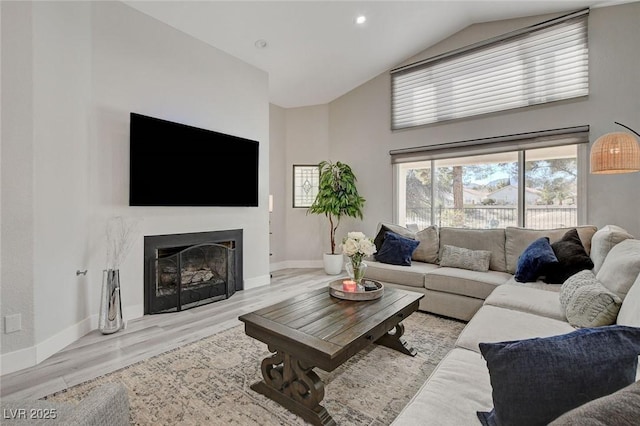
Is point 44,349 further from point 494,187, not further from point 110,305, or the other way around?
point 494,187

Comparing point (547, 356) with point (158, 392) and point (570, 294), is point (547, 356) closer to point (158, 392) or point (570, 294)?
point (570, 294)

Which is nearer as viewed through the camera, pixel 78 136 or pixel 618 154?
pixel 618 154

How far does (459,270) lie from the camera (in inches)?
131

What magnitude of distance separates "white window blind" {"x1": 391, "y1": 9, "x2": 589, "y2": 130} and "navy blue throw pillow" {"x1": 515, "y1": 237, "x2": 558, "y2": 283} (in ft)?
6.71

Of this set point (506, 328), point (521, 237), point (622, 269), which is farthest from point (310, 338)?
point (521, 237)

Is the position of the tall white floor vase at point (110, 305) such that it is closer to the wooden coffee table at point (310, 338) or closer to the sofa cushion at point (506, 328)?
the wooden coffee table at point (310, 338)

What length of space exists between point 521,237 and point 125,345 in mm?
→ 4185

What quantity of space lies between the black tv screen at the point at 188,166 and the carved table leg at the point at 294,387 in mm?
2295

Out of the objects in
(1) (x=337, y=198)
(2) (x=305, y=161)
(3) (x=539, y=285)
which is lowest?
(3) (x=539, y=285)

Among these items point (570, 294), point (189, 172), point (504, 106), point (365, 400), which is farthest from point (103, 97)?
point (504, 106)

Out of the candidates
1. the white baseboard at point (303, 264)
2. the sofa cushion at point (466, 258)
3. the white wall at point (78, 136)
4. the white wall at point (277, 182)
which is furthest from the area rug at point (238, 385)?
the white baseboard at point (303, 264)

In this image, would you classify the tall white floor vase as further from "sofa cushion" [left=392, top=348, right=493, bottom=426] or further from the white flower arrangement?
"sofa cushion" [left=392, top=348, right=493, bottom=426]

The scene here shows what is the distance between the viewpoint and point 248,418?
1.64 meters

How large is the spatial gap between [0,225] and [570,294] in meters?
3.95
